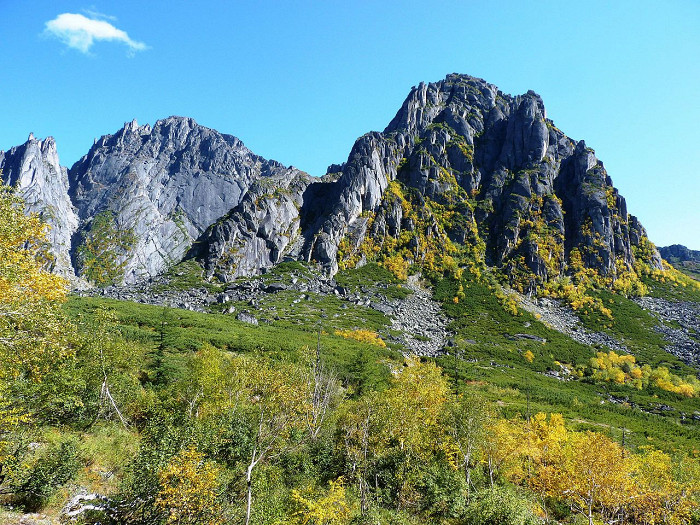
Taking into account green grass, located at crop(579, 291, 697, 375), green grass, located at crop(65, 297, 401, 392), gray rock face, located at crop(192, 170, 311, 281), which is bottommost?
green grass, located at crop(65, 297, 401, 392)

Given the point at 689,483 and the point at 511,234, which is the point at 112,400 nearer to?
the point at 689,483

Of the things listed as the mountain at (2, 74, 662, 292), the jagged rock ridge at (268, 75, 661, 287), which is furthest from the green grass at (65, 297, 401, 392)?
Result: the jagged rock ridge at (268, 75, 661, 287)

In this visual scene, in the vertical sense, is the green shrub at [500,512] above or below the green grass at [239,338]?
below

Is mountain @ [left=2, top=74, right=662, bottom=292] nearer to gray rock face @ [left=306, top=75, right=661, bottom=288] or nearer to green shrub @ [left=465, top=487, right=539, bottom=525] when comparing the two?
gray rock face @ [left=306, top=75, right=661, bottom=288]

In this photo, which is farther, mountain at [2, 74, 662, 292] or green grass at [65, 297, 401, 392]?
mountain at [2, 74, 662, 292]

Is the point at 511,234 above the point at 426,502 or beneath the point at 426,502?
above

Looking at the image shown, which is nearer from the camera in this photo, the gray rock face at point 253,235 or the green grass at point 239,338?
the green grass at point 239,338

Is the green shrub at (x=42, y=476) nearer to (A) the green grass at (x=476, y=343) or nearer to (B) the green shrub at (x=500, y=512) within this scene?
(A) the green grass at (x=476, y=343)

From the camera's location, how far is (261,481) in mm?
22984

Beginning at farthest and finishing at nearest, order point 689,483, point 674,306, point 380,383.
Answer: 1. point 674,306
2. point 380,383
3. point 689,483

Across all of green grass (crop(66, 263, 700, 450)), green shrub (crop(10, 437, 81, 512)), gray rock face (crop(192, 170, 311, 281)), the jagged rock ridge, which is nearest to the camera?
green shrub (crop(10, 437, 81, 512))

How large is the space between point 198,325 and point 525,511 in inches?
2919

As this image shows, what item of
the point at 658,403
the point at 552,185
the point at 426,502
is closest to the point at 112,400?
the point at 426,502

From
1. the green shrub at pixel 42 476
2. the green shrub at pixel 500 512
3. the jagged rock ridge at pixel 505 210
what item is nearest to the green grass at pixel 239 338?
the green shrub at pixel 42 476
